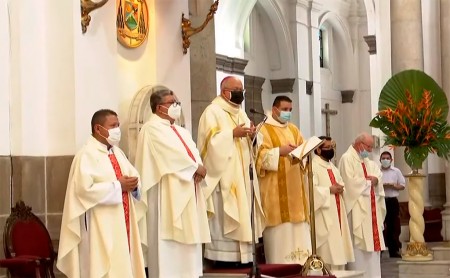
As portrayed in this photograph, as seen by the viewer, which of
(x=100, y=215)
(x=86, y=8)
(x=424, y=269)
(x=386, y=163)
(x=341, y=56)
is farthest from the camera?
(x=341, y=56)

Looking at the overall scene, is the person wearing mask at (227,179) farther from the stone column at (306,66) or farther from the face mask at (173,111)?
the stone column at (306,66)

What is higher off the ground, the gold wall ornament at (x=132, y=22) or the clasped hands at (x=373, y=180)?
the gold wall ornament at (x=132, y=22)

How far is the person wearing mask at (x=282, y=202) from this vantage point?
35.0 ft

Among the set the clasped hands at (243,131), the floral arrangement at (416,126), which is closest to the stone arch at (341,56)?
the floral arrangement at (416,126)

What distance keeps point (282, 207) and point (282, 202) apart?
0.19ft

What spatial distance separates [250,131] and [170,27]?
1971 mm

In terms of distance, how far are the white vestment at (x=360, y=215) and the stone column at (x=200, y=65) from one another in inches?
86.0

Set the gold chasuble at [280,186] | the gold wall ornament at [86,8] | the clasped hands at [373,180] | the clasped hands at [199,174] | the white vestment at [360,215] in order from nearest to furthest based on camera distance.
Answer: the gold wall ornament at [86,8] < the clasped hands at [199,174] < the gold chasuble at [280,186] < the white vestment at [360,215] < the clasped hands at [373,180]

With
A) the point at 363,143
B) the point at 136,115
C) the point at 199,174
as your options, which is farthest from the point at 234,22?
the point at 199,174

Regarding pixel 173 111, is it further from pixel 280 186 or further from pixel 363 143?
pixel 363 143

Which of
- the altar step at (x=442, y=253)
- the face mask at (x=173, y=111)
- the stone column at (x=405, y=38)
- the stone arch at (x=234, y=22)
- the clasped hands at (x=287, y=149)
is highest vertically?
the stone arch at (x=234, y=22)

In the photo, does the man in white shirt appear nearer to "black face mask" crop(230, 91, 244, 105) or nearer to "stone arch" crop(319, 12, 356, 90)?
"black face mask" crop(230, 91, 244, 105)

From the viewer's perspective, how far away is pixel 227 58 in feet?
70.1

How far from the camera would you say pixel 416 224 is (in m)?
13.9
